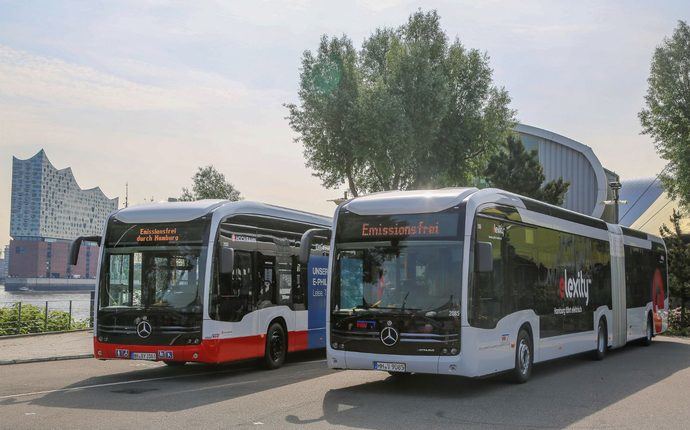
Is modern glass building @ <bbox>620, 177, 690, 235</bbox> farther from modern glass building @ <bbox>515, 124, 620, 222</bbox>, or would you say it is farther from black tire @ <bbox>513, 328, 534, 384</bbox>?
black tire @ <bbox>513, 328, 534, 384</bbox>

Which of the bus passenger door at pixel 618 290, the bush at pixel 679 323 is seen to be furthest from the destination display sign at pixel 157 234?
the bush at pixel 679 323

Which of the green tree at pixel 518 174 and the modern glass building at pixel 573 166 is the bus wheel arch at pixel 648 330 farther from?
the modern glass building at pixel 573 166

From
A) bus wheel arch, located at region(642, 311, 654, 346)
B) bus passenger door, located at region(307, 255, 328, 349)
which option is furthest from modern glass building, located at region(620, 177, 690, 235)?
bus passenger door, located at region(307, 255, 328, 349)

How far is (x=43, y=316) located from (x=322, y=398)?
1668 centimetres

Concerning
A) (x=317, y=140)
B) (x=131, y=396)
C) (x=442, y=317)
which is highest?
(x=317, y=140)

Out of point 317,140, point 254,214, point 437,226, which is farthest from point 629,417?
point 317,140

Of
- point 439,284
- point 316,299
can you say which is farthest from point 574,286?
point 439,284

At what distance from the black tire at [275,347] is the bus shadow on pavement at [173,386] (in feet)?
0.55

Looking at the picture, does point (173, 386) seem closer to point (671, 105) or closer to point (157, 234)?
point (157, 234)

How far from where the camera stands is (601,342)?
1802cm

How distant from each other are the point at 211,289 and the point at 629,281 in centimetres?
1250

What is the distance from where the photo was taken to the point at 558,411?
10.0 m

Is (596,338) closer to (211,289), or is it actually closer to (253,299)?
(253,299)

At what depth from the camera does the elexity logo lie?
50.3 ft
